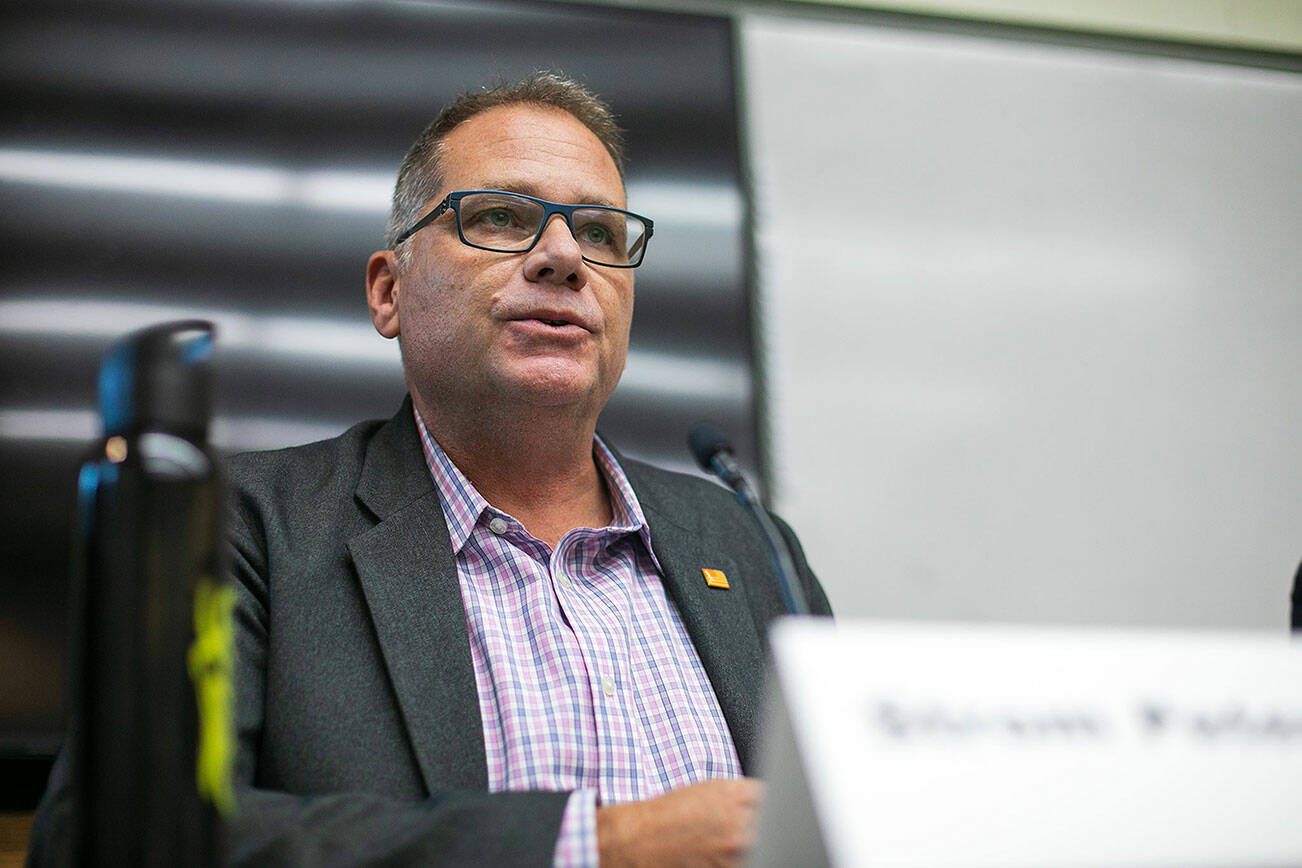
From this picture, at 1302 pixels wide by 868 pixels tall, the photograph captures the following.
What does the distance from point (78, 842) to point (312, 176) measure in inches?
77.3

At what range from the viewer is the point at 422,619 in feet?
4.47

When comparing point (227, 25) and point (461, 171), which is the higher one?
point (227, 25)

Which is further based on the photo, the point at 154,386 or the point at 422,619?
the point at 422,619

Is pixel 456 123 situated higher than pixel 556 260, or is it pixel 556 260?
pixel 456 123

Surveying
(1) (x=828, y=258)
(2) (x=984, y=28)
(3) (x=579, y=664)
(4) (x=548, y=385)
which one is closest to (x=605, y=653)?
(3) (x=579, y=664)

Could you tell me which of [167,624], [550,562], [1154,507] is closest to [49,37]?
[550,562]

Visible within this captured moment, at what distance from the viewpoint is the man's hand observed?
2.98 feet

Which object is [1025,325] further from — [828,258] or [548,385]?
[548,385]

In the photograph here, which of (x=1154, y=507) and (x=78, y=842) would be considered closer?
(x=78, y=842)

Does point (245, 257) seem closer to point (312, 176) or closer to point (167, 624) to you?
point (312, 176)

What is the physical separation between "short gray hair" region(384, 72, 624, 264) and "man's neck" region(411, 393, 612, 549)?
0.32 metres

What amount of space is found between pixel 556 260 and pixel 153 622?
1158 mm

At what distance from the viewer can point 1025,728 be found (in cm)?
63

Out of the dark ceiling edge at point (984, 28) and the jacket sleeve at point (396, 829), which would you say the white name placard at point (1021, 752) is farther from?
the dark ceiling edge at point (984, 28)
